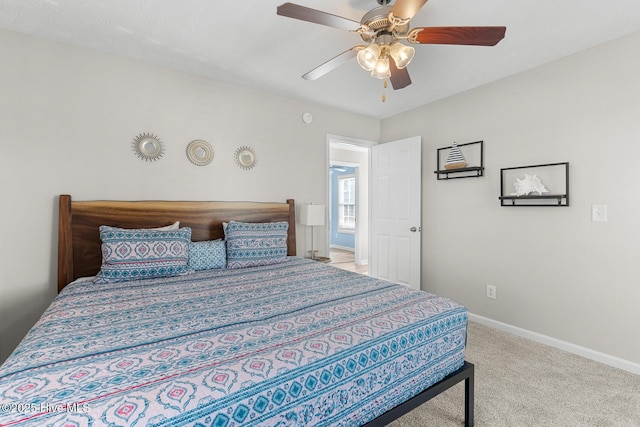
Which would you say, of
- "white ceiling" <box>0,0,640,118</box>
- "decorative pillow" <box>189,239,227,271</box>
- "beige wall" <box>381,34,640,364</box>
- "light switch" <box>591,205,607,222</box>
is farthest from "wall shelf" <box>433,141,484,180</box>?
"decorative pillow" <box>189,239,227,271</box>

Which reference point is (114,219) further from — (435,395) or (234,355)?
(435,395)

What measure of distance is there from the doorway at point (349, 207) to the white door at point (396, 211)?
45.6 inches

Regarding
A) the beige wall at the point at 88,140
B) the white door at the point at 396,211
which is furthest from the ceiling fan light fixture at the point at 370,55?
the white door at the point at 396,211

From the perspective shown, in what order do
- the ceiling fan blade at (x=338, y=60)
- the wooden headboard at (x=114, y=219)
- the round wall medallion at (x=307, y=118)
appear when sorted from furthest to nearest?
the round wall medallion at (x=307, y=118), the wooden headboard at (x=114, y=219), the ceiling fan blade at (x=338, y=60)

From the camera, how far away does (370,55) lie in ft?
5.96

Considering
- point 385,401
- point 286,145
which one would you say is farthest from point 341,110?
point 385,401

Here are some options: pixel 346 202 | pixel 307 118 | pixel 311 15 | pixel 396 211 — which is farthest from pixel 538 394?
pixel 346 202

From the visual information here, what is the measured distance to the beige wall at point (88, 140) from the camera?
2.31m

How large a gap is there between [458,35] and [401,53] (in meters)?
0.31

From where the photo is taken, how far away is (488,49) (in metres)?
2.50

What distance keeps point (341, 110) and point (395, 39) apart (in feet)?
7.49

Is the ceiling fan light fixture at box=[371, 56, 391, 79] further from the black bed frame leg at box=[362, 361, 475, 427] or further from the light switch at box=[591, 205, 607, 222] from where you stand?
the light switch at box=[591, 205, 607, 222]

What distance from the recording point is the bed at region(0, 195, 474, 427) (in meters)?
0.90

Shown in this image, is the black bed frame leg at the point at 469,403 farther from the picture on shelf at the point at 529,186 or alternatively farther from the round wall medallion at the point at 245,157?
the round wall medallion at the point at 245,157
